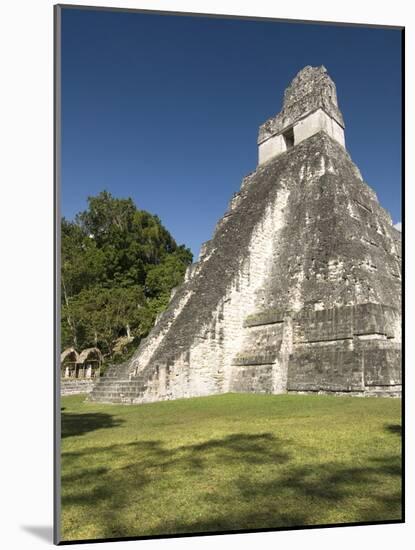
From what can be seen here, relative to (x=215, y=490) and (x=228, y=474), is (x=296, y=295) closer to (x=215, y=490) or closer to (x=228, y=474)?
(x=228, y=474)

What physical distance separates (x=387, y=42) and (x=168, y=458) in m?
5.09

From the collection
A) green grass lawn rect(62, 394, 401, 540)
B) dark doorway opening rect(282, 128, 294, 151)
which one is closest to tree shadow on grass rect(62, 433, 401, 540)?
green grass lawn rect(62, 394, 401, 540)

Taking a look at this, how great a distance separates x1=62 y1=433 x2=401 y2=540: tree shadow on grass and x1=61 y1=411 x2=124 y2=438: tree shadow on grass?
1452 millimetres

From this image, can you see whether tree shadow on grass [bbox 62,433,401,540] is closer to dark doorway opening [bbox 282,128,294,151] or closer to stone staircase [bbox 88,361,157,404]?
stone staircase [bbox 88,361,157,404]

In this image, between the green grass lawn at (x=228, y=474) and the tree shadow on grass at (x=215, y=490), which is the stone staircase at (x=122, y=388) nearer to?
the green grass lawn at (x=228, y=474)

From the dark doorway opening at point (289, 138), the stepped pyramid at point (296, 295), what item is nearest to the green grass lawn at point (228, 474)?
the stepped pyramid at point (296, 295)

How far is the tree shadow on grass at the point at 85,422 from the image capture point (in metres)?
6.81

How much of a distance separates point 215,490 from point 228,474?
42 cm

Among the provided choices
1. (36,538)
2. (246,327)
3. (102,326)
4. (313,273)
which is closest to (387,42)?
(36,538)

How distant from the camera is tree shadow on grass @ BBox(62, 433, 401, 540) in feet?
13.0

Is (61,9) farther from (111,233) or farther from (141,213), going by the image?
(141,213)

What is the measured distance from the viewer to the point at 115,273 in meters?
21.9

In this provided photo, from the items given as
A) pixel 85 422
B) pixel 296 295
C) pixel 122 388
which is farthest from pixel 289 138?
pixel 85 422

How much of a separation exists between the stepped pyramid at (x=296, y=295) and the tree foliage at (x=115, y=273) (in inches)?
143
